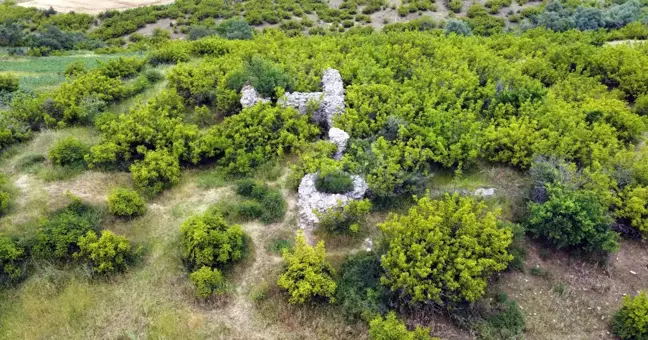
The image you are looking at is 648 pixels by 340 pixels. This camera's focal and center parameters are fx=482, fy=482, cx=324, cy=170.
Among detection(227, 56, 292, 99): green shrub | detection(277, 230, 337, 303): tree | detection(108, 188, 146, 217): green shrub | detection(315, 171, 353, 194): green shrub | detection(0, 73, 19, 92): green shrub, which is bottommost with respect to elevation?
detection(277, 230, 337, 303): tree

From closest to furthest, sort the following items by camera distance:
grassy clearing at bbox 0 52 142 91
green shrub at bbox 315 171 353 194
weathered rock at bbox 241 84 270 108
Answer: green shrub at bbox 315 171 353 194, weathered rock at bbox 241 84 270 108, grassy clearing at bbox 0 52 142 91

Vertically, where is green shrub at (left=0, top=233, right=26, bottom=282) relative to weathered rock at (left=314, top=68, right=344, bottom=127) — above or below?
below

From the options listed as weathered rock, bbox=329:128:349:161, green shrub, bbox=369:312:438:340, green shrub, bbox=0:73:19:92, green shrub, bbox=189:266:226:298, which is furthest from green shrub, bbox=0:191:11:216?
green shrub, bbox=369:312:438:340

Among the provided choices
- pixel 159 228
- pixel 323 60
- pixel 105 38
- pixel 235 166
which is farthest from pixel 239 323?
pixel 105 38

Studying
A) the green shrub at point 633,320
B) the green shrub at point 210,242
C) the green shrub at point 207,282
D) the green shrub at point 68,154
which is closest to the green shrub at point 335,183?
the green shrub at point 210,242

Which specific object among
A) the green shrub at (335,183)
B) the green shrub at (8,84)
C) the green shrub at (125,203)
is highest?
the green shrub at (8,84)

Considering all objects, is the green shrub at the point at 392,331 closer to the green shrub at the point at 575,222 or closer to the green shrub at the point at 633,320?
the green shrub at the point at 633,320

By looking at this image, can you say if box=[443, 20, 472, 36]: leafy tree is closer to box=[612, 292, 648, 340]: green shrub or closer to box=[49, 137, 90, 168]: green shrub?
box=[612, 292, 648, 340]: green shrub

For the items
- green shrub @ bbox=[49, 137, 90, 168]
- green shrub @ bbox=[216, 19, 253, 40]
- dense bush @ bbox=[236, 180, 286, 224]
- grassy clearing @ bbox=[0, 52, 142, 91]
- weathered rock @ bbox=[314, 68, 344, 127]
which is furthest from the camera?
green shrub @ bbox=[216, 19, 253, 40]

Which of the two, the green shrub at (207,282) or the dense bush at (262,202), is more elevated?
the dense bush at (262,202)
